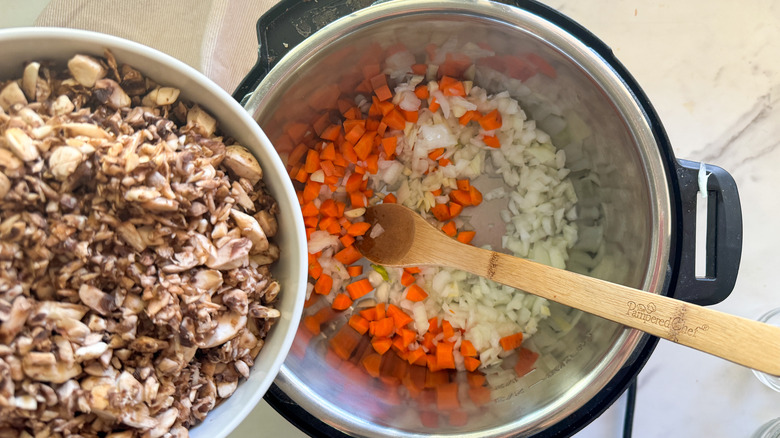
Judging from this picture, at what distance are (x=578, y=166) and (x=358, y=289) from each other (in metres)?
0.57

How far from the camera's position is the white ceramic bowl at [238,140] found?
2.38 feet

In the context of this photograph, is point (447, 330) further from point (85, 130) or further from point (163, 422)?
point (85, 130)

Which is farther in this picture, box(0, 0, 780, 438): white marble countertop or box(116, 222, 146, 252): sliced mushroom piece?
box(0, 0, 780, 438): white marble countertop

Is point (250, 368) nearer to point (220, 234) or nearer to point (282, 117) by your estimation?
point (220, 234)

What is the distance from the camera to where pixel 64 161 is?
2.15 ft

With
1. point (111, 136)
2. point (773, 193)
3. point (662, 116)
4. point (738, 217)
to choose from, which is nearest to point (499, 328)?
point (738, 217)

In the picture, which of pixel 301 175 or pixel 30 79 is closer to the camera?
pixel 30 79

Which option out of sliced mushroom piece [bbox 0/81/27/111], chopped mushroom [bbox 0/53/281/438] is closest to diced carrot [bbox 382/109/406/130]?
chopped mushroom [bbox 0/53/281/438]

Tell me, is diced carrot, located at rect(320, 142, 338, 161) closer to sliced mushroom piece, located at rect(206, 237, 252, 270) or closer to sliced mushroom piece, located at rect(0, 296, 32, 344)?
sliced mushroom piece, located at rect(206, 237, 252, 270)

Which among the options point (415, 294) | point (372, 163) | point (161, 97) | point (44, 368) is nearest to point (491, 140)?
point (372, 163)

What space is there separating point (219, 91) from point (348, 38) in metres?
0.32

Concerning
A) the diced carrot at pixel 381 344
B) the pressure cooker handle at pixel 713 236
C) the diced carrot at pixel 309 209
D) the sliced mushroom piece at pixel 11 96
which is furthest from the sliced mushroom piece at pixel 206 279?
the pressure cooker handle at pixel 713 236

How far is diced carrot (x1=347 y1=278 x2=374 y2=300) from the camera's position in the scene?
123 cm

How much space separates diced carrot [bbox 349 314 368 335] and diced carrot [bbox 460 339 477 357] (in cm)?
22
